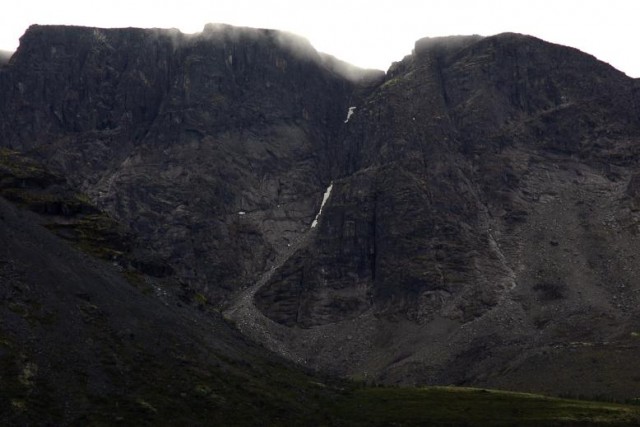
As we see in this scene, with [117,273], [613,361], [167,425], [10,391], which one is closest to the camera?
[10,391]

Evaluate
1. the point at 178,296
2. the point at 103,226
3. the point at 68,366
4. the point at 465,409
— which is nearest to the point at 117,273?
the point at 178,296

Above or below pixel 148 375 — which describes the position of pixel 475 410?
below

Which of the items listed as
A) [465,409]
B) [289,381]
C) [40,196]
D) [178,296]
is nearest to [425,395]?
[465,409]

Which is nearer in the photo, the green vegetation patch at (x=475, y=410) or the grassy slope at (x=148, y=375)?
the grassy slope at (x=148, y=375)

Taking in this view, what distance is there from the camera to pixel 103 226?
188000 mm

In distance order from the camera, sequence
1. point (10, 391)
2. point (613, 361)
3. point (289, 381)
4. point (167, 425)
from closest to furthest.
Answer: point (10, 391)
point (167, 425)
point (289, 381)
point (613, 361)

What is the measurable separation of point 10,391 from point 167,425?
20.2 meters

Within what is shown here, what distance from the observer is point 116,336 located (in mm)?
131875

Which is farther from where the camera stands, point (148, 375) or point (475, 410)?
point (475, 410)

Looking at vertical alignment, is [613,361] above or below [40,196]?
below

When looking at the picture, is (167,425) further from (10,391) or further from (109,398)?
(10,391)

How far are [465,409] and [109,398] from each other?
60129mm

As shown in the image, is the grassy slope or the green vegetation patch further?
the green vegetation patch

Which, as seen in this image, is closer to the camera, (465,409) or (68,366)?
(68,366)
